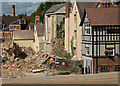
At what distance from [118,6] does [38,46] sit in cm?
2234

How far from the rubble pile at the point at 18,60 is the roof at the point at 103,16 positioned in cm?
1044

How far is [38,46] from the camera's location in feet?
169

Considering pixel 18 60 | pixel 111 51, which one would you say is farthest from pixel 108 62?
pixel 18 60

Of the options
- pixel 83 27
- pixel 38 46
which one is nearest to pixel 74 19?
pixel 83 27

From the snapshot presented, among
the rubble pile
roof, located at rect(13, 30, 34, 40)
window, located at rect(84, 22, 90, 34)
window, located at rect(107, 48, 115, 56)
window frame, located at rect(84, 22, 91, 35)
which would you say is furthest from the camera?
roof, located at rect(13, 30, 34, 40)

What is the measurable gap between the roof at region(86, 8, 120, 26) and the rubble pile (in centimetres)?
1044

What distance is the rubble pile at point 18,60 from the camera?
120 ft

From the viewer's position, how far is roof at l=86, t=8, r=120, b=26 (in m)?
29.4

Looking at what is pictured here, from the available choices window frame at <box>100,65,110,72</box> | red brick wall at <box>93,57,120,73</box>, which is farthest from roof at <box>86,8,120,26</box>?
window frame at <box>100,65,110,72</box>

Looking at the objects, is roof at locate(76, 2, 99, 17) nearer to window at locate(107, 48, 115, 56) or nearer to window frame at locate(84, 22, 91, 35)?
window frame at locate(84, 22, 91, 35)

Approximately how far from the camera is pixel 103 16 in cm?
3017

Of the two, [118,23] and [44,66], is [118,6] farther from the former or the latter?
[44,66]

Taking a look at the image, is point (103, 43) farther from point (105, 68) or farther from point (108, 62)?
point (105, 68)

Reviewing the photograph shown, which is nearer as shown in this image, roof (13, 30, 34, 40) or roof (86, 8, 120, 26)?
roof (86, 8, 120, 26)
